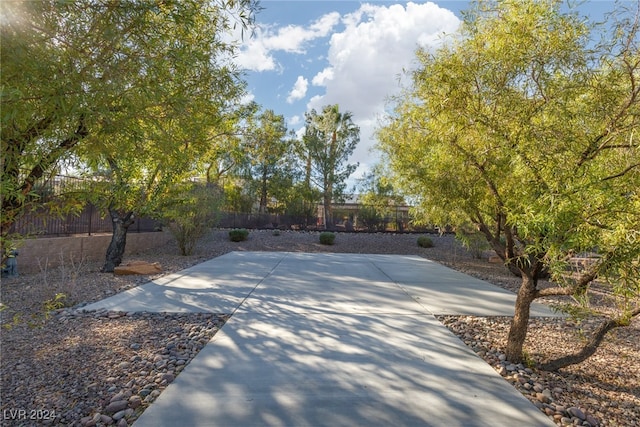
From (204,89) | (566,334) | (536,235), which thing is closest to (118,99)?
(204,89)

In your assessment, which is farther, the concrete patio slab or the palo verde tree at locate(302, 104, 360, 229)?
the palo verde tree at locate(302, 104, 360, 229)

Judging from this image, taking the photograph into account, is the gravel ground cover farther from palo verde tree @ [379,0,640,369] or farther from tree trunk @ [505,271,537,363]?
palo verde tree @ [379,0,640,369]

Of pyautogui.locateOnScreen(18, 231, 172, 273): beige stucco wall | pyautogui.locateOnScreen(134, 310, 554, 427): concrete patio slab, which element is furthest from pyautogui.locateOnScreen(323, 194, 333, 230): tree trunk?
pyautogui.locateOnScreen(134, 310, 554, 427): concrete patio slab

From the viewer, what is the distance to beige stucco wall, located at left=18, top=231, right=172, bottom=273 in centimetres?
848

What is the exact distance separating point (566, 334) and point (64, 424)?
5799 mm

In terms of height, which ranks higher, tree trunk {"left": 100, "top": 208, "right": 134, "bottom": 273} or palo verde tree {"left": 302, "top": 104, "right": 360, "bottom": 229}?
palo verde tree {"left": 302, "top": 104, "right": 360, "bottom": 229}

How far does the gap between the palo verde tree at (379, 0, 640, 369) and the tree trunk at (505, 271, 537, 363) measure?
1 centimetres

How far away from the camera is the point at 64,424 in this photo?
274cm

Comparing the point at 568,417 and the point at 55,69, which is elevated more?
the point at 55,69

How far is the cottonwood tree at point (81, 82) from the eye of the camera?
5.98 feet

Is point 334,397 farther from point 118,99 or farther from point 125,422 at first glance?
point 118,99

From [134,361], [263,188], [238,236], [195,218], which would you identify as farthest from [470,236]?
[263,188]

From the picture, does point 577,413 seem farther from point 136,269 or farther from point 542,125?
point 136,269

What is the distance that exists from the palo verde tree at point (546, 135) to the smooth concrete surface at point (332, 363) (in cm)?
109
